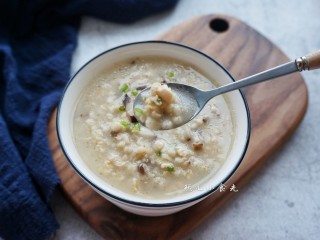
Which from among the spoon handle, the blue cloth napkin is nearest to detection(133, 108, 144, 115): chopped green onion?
the spoon handle

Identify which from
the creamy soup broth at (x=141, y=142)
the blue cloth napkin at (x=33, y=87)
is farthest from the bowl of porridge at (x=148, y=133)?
the blue cloth napkin at (x=33, y=87)

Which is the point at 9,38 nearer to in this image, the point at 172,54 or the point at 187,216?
the point at 172,54

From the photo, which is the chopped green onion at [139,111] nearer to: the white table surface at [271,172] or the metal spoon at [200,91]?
the metal spoon at [200,91]

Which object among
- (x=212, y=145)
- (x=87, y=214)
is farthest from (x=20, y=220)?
(x=212, y=145)

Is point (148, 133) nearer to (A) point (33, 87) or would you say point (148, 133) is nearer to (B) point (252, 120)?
(B) point (252, 120)

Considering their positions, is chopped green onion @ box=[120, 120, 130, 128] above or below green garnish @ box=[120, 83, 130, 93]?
below

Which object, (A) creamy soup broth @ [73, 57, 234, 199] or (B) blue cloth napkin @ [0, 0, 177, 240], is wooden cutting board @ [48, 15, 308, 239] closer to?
(B) blue cloth napkin @ [0, 0, 177, 240]
